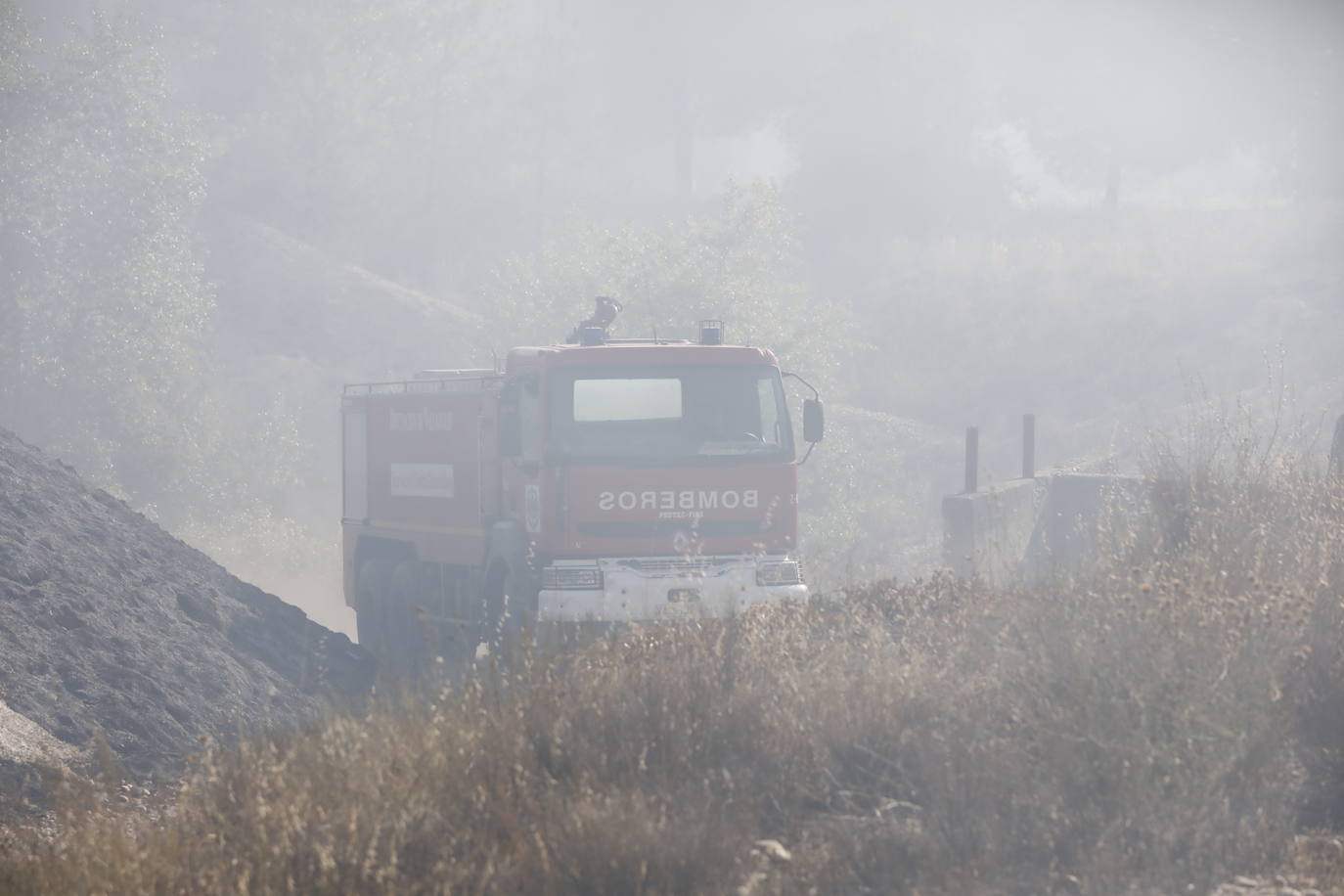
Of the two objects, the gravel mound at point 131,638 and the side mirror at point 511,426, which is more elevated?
the side mirror at point 511,426

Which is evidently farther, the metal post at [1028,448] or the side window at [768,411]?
the metal post at [1028,448]

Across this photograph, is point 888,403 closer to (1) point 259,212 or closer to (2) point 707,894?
(1) point 259,212

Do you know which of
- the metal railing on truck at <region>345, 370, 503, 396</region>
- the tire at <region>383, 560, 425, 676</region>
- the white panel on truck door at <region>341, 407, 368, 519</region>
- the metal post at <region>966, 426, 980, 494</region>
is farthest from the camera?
the metal post at <region>966, 426, 980, 494</region>

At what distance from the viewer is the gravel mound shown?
10117mm

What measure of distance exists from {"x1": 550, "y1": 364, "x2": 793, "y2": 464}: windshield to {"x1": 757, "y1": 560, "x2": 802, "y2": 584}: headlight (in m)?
0.92

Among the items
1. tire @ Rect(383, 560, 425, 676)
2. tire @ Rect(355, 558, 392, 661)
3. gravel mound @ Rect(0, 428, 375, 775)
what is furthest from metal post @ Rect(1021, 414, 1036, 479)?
gravel mound @ Rect(0, 428, 375, 775)

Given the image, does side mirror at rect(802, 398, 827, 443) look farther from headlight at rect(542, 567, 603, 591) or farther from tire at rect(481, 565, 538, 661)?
tire at rect(481, 565, 538, 661)

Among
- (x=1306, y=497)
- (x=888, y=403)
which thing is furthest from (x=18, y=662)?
(x=888, y=403)

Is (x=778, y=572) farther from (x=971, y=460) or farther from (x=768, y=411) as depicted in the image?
(x=971, y=460)

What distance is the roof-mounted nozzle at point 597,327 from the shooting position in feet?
43.9

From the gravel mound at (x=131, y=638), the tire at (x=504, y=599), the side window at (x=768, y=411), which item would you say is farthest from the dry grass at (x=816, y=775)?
the side window at (x=768, y=411)

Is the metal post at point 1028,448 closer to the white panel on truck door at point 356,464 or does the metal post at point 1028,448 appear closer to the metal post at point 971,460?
the metal post at point 971,460

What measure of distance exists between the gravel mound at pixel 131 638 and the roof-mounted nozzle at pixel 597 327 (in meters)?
3.78

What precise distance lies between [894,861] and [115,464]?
26.4 m
